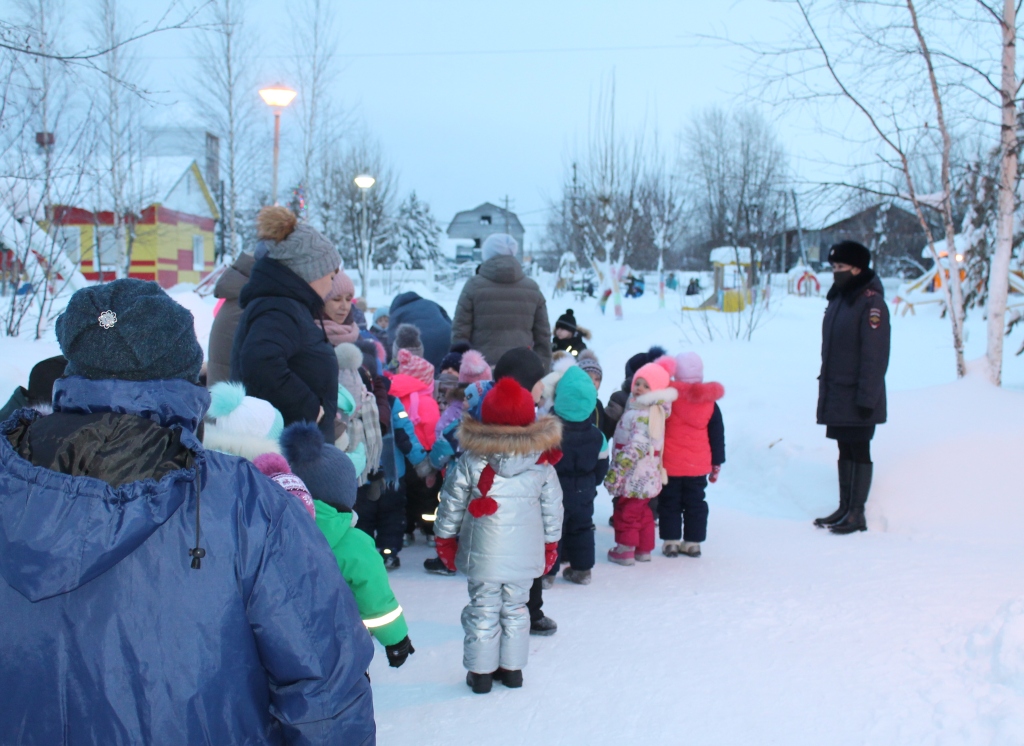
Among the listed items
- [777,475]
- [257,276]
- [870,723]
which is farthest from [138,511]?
[777,475]

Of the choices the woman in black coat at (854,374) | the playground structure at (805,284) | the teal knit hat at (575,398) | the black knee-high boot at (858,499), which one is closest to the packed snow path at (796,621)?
the black knee-high boot at (858,499)

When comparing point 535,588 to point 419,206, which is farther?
point 419,206

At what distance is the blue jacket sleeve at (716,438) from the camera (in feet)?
19.2

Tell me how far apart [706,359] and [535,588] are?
934cm

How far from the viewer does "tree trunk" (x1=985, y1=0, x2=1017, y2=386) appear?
24.5 feet

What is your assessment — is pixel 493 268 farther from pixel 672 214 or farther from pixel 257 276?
pixel 672 214

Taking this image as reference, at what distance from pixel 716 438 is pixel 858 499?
1232 millimetres

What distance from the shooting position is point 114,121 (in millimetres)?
21906

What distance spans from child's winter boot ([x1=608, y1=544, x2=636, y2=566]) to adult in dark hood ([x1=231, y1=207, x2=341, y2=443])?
93.6 inches

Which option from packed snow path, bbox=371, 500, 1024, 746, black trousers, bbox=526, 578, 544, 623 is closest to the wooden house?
packed snow path, bbox=371, 500, 1024, 746

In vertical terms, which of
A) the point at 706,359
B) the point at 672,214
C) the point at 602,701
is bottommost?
the point at 602,701

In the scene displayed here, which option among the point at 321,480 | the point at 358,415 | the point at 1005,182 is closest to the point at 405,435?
the point at 358,415

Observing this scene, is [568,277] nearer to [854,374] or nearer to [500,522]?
[854,374]

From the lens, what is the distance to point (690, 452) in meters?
5.79
